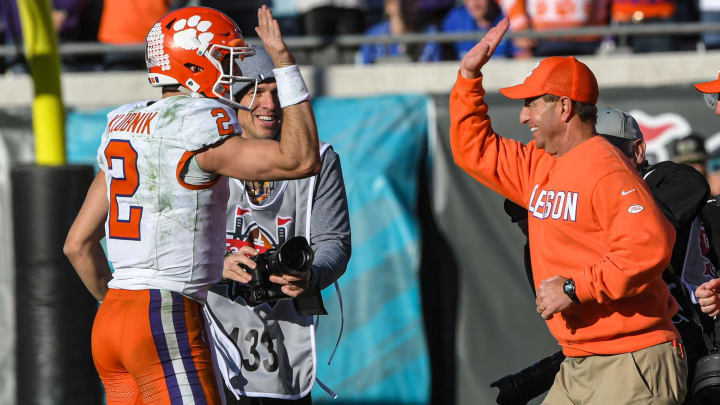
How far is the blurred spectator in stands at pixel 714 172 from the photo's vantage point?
22.9 feet

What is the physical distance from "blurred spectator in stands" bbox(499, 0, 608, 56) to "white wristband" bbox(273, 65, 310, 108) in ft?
16.8

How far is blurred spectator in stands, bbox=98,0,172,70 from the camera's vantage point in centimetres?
838

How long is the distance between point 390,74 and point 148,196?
14.7 ft

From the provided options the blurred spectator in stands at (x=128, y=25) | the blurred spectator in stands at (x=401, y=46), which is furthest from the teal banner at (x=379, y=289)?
the blurred spectator in stands at (x=128, y=25)

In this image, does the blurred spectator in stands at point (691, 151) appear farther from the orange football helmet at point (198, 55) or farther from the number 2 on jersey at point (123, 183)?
the number 2 on jersey at point (123, 183)

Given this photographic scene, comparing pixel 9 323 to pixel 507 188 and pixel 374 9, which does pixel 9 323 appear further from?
pixel 374 9

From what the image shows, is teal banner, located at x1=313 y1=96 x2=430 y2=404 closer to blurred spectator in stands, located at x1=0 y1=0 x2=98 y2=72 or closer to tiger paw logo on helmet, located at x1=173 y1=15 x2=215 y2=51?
blurred spectator in stands, located at x1=0 y1=0 x2=98 y2=72

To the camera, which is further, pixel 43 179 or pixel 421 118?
pixel 421 118

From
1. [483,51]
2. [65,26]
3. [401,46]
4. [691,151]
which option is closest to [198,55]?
[483,51]

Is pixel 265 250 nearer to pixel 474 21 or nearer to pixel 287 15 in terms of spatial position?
pixel 474 21

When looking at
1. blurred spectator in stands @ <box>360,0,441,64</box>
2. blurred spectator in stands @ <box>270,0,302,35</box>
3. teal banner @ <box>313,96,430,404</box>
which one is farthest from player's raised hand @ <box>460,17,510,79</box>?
blurred spectator in stands @ <box>270,0,302,35</box>

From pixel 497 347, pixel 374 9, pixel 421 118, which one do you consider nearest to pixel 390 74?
pixel 421 118

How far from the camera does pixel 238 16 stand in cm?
1008

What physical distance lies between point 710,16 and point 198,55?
673cm
